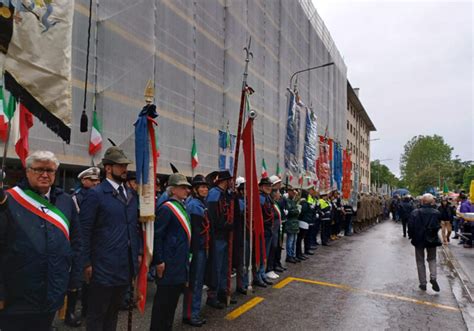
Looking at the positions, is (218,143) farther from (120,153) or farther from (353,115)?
(353,115)

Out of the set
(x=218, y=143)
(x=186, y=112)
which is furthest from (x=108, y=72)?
(x=218, y=143)

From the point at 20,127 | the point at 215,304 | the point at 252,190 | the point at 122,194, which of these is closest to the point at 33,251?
the point at 122,194

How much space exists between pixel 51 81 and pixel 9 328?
120 inches

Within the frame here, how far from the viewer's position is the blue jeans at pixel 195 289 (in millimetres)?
5027

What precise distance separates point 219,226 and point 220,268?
0.60m

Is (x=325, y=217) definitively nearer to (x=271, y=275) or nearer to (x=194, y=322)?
(x=271, y=275)

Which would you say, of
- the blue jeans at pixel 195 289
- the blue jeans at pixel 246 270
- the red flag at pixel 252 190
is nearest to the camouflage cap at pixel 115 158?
the blue jeans at pixel 195 289

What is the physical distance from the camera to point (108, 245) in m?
3.49

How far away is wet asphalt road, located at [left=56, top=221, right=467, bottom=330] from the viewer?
521 centimetres

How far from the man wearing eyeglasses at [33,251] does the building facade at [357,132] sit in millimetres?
42340

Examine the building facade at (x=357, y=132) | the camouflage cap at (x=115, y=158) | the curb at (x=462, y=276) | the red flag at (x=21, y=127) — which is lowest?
the curb at (x=462, y=276)

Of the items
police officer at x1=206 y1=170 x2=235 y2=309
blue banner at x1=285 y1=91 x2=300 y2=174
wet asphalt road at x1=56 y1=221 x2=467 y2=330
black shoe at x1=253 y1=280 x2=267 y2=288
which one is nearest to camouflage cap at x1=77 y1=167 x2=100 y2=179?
police officer at x1=206 y1=170 x2=235 y2=309

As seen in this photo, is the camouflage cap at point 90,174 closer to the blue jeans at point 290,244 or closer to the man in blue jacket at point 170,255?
the man in blue jacket at point 170,255

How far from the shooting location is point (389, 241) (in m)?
15.6
